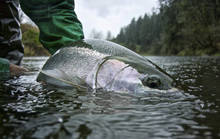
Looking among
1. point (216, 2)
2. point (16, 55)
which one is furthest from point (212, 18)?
point (16, 55)

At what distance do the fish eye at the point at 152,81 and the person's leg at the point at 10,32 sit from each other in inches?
110

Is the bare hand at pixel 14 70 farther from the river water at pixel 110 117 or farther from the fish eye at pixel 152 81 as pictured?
the fish eye at pixel 152 81

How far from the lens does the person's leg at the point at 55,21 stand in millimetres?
2541

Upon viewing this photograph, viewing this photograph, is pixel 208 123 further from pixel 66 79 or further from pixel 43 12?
pixel 43 12

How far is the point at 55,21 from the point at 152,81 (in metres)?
1.60

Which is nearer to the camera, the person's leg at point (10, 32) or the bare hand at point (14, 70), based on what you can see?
the bare hand at point (14, 70)

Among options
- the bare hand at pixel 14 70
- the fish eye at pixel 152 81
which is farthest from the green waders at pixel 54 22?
the fish eye at pixel 152 81

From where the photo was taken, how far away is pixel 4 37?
141 inches

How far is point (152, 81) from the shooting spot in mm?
1588

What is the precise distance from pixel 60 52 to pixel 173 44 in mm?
36611

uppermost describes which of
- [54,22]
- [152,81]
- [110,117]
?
[54,22]

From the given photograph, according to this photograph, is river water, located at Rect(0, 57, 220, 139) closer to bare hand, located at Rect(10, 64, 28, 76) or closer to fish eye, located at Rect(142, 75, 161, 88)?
fish eye, located at Rect(142, 75, 161, 88)

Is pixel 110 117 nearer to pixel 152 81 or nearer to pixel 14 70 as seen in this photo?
pixel 152 81

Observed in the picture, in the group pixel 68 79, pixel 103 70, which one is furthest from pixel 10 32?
pixel 103 70
